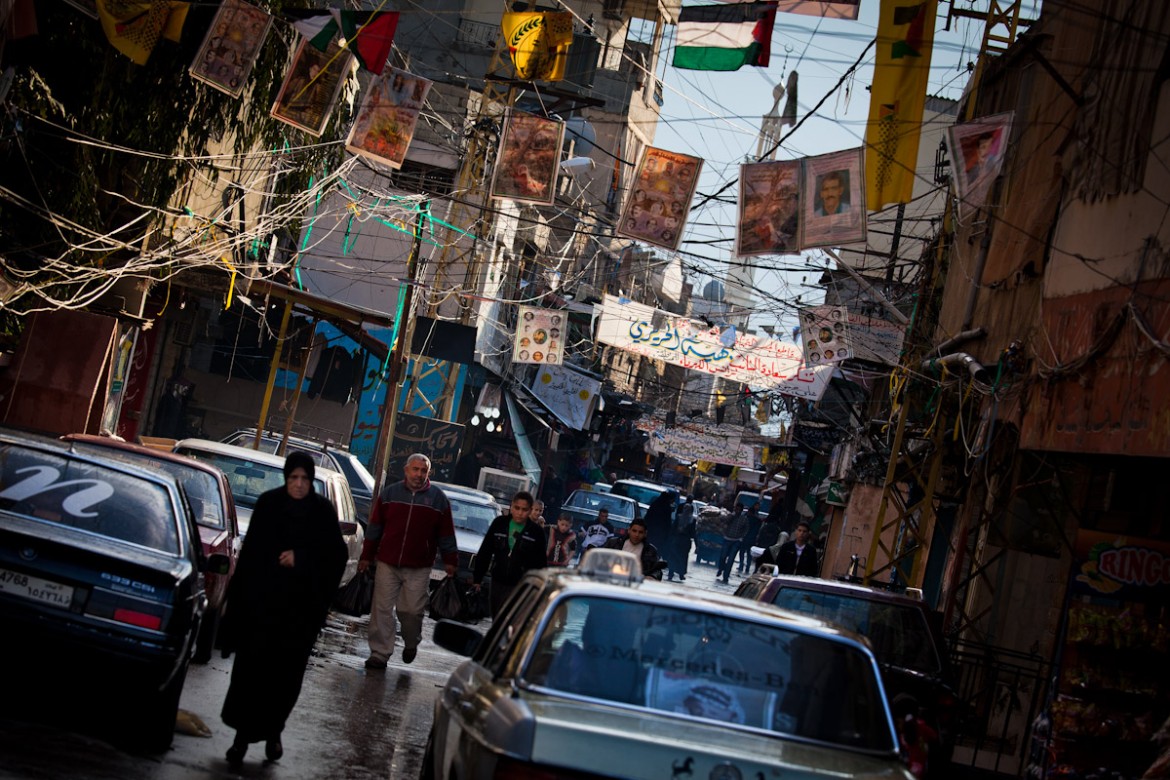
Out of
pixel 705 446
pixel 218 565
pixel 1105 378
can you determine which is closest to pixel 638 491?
pixel 705 446

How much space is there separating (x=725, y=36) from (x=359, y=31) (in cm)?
399

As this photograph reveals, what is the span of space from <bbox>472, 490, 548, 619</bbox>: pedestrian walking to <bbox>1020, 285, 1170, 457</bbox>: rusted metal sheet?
15.5ft

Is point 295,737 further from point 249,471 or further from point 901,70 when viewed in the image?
point 901,70

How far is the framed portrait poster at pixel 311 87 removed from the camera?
54.0 feet

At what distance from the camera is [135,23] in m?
14.6

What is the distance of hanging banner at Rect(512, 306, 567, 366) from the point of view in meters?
32.0

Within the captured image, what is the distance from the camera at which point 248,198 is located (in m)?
23.8

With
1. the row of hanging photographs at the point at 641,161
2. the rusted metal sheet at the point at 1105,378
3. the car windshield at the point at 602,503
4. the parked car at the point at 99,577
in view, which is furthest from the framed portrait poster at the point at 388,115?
the car windshield at the point at 602,503

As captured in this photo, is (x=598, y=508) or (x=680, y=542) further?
(x=598, y=508)

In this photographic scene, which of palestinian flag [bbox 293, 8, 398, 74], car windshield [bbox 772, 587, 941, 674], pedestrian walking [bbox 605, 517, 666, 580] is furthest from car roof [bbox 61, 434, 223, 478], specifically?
pedestrian walking [bbox 605, 517, 666, 580]

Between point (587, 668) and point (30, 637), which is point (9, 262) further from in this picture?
point (587, 668)

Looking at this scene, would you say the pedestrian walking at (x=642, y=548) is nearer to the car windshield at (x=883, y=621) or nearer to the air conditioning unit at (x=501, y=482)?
the car windshield at (x=883, y=621)

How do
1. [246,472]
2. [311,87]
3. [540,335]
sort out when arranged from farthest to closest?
[540,335] → [311,87] → [246,472]

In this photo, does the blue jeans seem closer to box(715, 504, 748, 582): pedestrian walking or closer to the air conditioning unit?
box(715, 504, 748, 582): pedestrian walking
